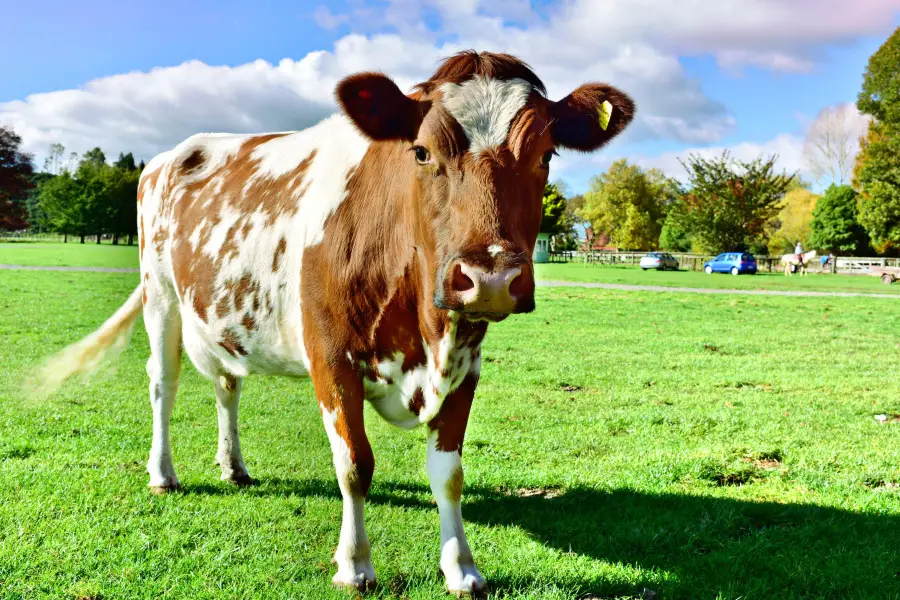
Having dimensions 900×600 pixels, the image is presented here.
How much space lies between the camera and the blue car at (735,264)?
4775 centimetres

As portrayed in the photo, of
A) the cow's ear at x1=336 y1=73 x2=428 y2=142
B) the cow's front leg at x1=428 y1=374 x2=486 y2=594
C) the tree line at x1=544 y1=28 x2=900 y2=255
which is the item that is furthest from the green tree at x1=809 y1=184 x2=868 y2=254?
the cow's ear at x1=336 y1=73 x2=428 y2=142

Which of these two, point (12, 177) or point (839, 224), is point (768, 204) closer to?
point (839, 224)

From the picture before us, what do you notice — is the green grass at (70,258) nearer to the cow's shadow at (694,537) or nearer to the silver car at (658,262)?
the cow's shadow at (694,537)

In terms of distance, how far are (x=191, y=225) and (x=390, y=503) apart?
8.19 feet

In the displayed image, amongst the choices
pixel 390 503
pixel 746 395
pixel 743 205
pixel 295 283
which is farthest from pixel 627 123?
pixel 743 205

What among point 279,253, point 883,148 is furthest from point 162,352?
point 883,148

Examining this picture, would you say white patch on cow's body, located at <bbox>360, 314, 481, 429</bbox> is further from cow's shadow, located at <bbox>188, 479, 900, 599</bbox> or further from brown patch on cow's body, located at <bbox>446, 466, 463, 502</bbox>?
cow's shadow, located at <bbox>188, 479, 900, 599</bbox>

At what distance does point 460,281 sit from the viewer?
288cm

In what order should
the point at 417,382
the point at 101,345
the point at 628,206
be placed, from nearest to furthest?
1. the point at 417,382
2. the point at 101,345
3. the point at 628,206

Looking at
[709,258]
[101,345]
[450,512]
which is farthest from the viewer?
Answer: [709,258]

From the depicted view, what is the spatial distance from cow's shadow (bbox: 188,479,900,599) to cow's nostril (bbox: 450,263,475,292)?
5.74ft

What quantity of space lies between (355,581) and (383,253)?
175 centimetres

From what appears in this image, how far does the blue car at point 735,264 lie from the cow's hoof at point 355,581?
1921 inches

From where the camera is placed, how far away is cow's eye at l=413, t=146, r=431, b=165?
3273 mm
